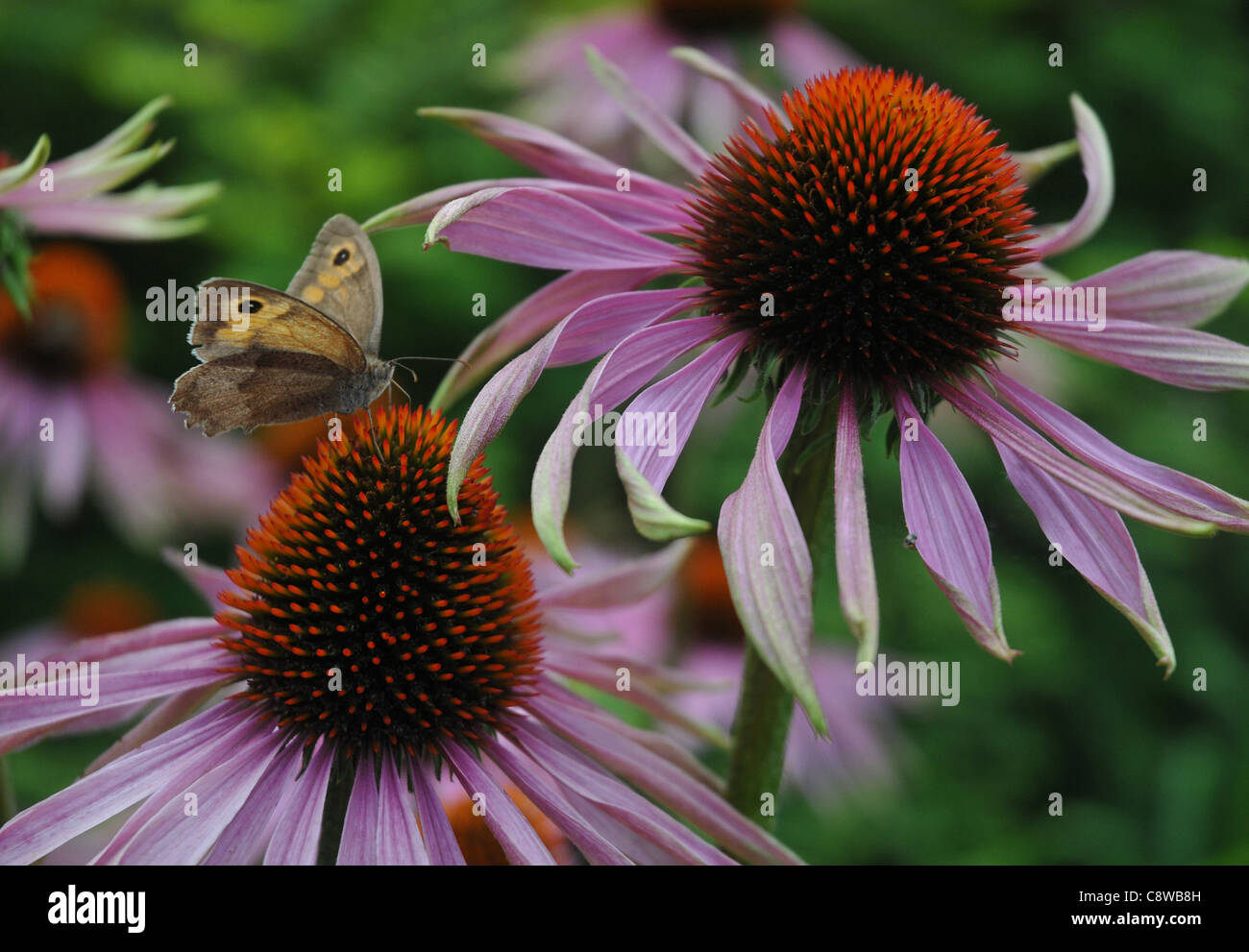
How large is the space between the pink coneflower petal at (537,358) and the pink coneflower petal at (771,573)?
179mm

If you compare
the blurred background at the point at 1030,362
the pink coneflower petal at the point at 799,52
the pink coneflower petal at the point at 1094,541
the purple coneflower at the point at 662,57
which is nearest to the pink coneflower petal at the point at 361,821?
the pink coneflower petal at the point at 1094,541

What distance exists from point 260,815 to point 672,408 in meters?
0.46

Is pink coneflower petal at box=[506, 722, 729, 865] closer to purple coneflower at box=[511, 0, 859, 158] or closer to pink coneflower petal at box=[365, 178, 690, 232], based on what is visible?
pink coneflower petal at box=[365, 178, 690, 232]

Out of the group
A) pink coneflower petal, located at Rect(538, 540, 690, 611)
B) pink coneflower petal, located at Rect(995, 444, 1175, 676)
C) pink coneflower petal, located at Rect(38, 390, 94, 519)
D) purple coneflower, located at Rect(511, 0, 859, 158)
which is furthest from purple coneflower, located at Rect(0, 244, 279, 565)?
pink coneflower petal, located at Rect(995, 444, 1175, 676)

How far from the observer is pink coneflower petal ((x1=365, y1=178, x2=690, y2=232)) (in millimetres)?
1112

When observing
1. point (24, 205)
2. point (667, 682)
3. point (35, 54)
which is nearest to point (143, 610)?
point (35, 54)

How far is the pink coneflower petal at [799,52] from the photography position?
3188 millimetres

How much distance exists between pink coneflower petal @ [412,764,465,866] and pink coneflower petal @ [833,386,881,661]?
1.18ft

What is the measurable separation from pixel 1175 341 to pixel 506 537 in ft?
2.09

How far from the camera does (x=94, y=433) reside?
3.26 m

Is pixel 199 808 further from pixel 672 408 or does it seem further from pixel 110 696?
pixel 672 408

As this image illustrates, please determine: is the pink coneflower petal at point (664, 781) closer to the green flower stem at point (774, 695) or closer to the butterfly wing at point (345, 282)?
the green flower stem at point (774, 695)

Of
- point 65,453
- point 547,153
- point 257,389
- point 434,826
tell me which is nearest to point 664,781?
point 434,826
